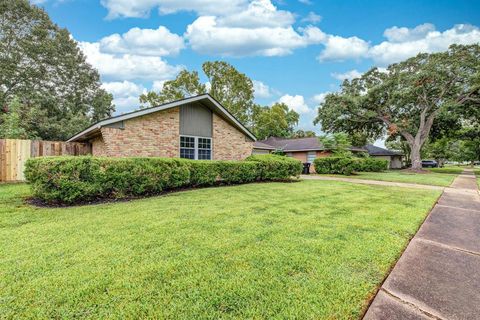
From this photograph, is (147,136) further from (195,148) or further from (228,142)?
(228,142)

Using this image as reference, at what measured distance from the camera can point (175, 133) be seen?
11500 mm

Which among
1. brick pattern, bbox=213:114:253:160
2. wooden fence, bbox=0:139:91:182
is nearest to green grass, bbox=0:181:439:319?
wooden fence, bbox=0:139:91:182

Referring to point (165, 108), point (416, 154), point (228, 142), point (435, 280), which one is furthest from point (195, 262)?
point (416, 154)

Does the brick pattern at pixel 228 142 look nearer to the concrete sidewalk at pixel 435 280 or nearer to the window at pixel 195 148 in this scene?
the window at pixel 195 148

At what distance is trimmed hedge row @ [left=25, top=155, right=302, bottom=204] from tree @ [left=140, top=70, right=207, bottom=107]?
2620cm

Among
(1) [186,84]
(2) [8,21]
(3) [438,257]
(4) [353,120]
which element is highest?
(2) [8,21]

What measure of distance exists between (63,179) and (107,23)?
40.7 feet

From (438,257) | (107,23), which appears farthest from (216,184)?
(107,23)

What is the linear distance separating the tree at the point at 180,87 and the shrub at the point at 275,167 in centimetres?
2408

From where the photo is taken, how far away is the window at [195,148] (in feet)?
39.1

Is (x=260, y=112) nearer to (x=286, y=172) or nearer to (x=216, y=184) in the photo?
(x=286, y=172)

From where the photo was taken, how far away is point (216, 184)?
1032 cm

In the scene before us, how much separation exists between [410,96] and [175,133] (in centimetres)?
2347

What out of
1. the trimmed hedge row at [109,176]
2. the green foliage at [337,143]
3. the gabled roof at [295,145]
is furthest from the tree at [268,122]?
the trimmed hedge row at [109,176]
